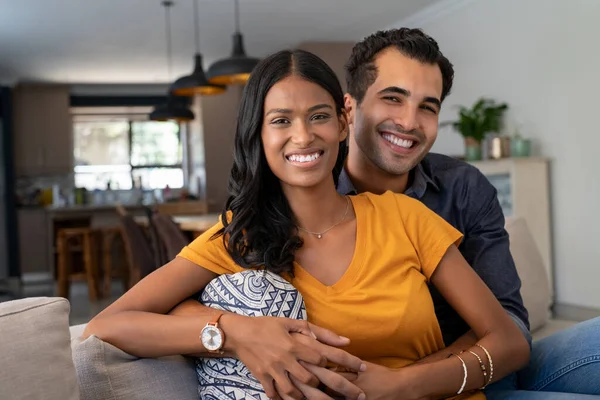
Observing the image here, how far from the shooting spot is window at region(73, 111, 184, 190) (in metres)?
10.5

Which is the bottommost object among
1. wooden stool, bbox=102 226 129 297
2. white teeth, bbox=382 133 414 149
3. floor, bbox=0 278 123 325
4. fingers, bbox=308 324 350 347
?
floor, bbox=0 278 123 325

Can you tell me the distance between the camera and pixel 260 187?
1.46 metres

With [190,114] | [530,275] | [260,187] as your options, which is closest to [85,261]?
[190,114]

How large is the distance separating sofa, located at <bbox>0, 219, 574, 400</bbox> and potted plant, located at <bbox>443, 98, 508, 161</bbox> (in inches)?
190

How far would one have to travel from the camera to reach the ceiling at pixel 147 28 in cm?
624

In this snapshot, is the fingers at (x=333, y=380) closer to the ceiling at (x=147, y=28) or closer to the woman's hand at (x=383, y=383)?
the woman's hand at (x=383, y=383)

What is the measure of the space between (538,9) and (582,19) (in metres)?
0.51

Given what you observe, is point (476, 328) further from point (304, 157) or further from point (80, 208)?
point (80, 208)

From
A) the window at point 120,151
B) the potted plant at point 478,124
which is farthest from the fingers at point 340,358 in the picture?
the window at point 120,151

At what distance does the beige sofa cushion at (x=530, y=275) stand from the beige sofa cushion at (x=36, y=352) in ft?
5.37

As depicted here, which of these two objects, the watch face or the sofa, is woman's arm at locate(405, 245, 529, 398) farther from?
the sofa

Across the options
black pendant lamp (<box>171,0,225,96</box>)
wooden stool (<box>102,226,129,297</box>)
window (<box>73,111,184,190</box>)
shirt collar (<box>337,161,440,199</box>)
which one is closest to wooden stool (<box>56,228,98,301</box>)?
wooden stool (<box>102,226,129,297</box>)

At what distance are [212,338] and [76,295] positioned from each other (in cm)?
707

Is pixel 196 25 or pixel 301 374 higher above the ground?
pixel 196 25
